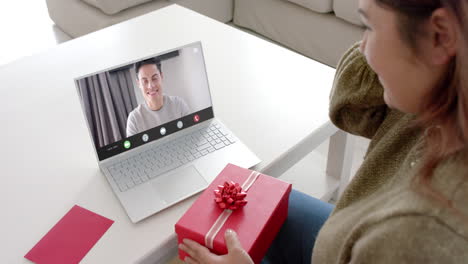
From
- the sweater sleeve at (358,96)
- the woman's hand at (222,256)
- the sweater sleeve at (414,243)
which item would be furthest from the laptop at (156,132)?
the sweater sleeve at (414,243)

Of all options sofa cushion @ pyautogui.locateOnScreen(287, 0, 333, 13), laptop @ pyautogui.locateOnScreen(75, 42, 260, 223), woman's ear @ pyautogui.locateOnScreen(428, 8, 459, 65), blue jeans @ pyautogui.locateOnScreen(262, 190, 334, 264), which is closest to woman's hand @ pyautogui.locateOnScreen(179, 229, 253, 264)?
laptop @ pyautogui.locateOnScreen(75, 42, 260, 223)

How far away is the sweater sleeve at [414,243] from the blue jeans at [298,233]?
1.40 feet

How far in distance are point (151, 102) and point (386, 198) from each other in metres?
0.54

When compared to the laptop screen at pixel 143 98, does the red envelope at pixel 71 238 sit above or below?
below

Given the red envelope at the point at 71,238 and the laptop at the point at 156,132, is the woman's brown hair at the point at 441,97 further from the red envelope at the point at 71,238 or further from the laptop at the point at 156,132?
the red envelope at the point at 71,238

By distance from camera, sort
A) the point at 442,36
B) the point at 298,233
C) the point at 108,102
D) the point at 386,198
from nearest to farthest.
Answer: the point at 442,36 → the point at 386,198 → the point at 108,102 → the point at 298,233

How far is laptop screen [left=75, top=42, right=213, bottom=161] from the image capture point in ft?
2.99

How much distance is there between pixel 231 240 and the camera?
2.61 ft

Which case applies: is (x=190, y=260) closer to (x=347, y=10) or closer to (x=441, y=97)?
(x=441, y=97)

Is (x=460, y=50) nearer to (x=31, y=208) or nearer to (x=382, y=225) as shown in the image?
(x=382, y=225)

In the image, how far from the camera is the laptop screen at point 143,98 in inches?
35.8

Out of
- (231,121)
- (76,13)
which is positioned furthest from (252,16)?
(231,121)

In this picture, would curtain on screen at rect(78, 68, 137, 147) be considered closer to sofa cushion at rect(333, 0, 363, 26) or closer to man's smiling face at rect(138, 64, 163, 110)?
man's smiling face at rect(138, 64, 163, 110)

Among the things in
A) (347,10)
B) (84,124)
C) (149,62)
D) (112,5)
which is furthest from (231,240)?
(112,5)
